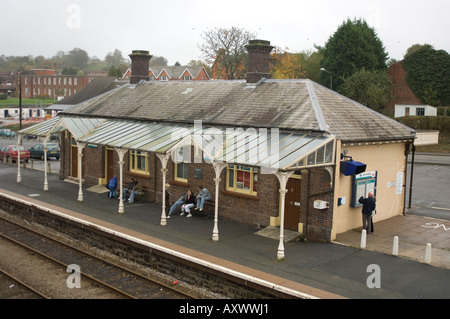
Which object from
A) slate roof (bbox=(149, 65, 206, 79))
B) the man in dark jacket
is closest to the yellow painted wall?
the man in dark jacket

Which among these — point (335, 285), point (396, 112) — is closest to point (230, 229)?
point (335, 285)

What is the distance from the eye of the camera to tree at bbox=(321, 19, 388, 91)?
5319 cm

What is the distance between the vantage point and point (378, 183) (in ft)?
55.5

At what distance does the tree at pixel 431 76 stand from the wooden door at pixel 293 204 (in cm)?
4020

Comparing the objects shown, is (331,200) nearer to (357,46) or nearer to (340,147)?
(340,147)

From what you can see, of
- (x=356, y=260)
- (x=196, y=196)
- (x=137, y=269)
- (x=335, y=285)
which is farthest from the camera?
(x=196, y=196)

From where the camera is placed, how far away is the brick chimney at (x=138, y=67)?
26.7 m

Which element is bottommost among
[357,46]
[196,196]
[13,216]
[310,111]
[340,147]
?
[13,216]

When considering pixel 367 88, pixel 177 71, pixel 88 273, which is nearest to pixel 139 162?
pixel 88 273

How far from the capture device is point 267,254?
13.4 m

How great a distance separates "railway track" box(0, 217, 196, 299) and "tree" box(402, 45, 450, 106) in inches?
1759

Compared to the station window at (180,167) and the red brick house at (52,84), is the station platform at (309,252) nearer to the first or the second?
the station window at (180,167)

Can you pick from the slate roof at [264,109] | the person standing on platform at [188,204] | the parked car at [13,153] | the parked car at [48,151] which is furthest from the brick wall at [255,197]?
the parked car at [48,151]

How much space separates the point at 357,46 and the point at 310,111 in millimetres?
41024
